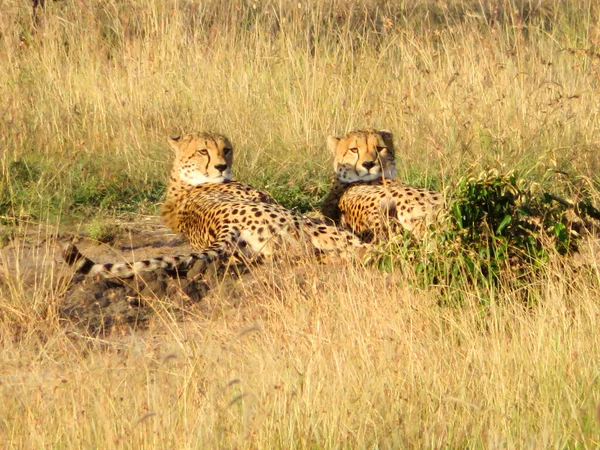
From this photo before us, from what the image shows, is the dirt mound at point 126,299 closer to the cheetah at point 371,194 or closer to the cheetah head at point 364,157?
the cheetah at point 371,194

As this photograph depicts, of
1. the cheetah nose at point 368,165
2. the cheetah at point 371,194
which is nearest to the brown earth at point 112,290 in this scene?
the cheetah at point 371,194

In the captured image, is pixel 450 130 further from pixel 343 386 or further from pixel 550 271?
pixel 343 386

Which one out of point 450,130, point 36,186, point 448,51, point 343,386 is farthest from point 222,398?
point 448,51

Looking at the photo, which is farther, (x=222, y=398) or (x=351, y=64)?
(x=351, y=64)

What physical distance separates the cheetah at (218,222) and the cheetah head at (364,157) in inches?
17.1

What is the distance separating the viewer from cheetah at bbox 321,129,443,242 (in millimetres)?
5438

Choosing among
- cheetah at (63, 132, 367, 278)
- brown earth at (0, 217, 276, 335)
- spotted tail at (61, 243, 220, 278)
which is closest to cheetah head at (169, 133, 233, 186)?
cheetah at (63, 132, 367, 278)

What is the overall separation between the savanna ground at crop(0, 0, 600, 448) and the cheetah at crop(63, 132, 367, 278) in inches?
6.8

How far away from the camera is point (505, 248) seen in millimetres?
4531

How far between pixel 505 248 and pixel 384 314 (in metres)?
0.79

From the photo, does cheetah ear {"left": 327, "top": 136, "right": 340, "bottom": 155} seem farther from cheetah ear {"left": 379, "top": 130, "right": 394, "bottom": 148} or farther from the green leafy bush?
the green leafy bush

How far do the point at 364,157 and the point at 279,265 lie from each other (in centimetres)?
122

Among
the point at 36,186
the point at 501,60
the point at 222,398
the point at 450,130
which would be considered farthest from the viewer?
the point at 501,60

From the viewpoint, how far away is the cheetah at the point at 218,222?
5012 millimetres
